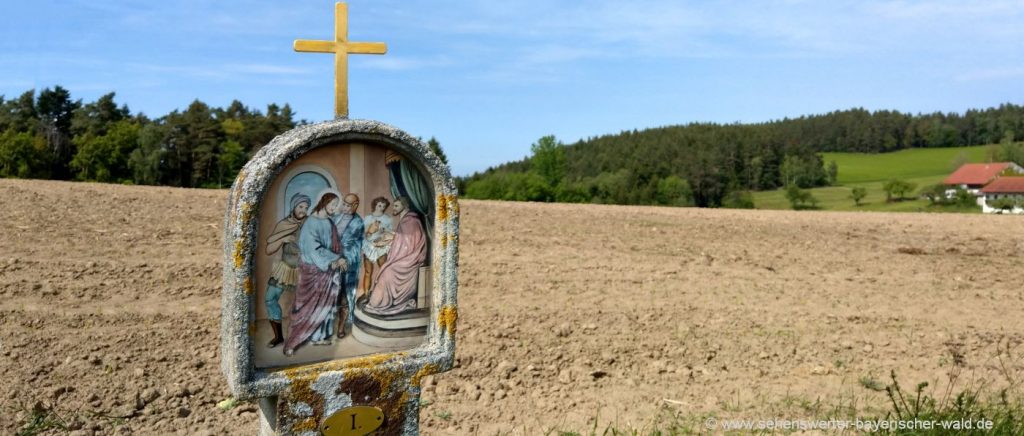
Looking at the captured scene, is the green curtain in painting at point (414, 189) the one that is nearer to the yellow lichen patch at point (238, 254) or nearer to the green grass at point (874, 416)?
the yellow lichen patch at point (238, 254)

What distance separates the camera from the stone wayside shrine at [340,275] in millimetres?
3307

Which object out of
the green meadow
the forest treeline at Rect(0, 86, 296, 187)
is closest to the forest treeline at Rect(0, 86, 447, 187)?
the forest treeline at Rect(0, 86, 296, 187)

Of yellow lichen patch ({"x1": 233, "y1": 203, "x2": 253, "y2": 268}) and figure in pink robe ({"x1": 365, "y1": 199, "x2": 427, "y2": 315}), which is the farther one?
figure in pink robe ({"x1": 365, "y1": 199, "x2": 427, "y2": 315})

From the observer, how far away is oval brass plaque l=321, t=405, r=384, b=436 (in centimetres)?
358

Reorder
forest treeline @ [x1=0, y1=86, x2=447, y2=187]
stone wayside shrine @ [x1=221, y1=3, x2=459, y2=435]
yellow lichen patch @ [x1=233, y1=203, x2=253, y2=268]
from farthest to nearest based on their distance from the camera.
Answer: forest treeline @ [x1=0, y1=86, x2=447, y2=187]
stone wayside shrine @ [x1=221, y1=3, x2=459, y2=435]
yellow lichen patch @ [x1=233, y1=203, x2=253, y2=268]

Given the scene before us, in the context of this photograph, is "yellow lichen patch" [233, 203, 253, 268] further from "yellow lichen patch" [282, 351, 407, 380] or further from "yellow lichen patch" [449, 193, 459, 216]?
"yellow lichen patch" [449, 193, 459, 216]

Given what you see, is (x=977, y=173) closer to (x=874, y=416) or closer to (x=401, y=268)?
(x=874, y=416)

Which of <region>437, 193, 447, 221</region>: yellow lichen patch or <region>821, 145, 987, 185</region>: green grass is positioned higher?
<region>821, 145, 987, 185</region>: green grass

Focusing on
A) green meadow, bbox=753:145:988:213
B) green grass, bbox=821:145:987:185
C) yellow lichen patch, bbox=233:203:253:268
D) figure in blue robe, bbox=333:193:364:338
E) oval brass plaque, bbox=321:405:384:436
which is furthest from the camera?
green grass, bbox=821:145:987:185

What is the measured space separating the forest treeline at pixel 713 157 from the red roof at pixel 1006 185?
456 inches

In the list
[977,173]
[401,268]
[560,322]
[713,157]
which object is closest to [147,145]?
[560,322]

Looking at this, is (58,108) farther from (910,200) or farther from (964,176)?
(964,176)

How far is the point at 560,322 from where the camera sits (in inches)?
258

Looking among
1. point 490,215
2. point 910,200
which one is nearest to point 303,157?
point 490,215
